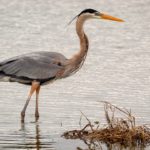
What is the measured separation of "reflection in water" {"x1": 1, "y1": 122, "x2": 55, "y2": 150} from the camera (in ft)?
37.2

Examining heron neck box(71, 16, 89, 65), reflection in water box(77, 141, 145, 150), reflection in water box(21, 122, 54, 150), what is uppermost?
heron neck box(71, 16, 89, 65)

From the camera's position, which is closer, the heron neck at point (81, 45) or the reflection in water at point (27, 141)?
the reflection in water at point (27, 141)

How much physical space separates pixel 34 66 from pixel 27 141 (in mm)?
2414

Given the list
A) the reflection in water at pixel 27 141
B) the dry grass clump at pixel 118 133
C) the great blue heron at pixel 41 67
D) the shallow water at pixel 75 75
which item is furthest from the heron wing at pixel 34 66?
the dry grass clump at pixel 118 133

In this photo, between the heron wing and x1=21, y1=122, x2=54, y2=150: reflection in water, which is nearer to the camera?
x1=21, y1=122, x2=54, y2=150: reflection in water

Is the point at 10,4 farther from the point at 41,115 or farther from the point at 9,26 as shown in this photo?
the point at 41,115

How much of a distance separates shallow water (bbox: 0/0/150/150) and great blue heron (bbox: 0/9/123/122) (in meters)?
0.44

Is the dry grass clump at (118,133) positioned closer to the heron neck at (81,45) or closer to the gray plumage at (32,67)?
the gray plumage at (32,67)

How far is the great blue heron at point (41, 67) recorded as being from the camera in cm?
1376

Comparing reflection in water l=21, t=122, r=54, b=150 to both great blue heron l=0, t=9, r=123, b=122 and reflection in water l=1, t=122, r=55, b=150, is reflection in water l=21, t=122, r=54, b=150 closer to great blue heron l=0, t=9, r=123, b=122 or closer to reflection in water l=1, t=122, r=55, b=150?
reflection in water l=1, t=122, r=55, b=150

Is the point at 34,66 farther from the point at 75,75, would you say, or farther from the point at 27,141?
the point at 75,75

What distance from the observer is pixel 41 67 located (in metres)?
13.9

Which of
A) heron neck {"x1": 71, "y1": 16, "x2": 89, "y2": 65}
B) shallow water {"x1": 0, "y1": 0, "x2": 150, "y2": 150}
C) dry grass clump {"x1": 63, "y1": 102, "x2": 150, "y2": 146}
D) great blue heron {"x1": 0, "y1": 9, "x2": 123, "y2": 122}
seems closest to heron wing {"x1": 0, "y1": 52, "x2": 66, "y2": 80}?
great blue heron {"x1": 0, "y1": 9, "x2": 123, "y2": 122}

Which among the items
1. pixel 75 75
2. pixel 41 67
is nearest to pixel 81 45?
pixel 41 67
